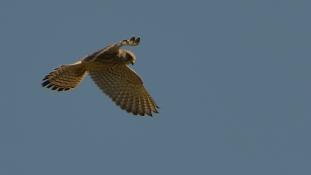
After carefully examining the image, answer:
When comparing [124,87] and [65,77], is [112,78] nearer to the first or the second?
[124,87]

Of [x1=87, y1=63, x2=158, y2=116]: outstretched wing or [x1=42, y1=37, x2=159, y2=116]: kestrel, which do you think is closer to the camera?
[x1=42, y1=37, x2=159, y2=116]: kestrel

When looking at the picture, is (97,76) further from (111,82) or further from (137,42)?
(137,42)

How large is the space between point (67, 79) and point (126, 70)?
3.92 feet

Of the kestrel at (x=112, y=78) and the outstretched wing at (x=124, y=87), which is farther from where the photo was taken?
the outstretched wing at (x=124, y=87)

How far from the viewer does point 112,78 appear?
2386 centimetres

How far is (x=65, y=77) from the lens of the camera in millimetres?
23641

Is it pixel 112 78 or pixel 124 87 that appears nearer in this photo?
pixel 112 78

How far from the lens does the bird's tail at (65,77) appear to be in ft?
76.9

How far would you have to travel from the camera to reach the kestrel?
75.7 feet

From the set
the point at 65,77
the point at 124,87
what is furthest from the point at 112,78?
the point at 65,77

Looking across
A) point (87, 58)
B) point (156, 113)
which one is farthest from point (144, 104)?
point (87, 58)

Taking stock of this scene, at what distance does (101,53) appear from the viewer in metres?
22.9

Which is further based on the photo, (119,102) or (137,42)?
(119,102)

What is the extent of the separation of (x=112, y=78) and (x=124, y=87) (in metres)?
0.40
